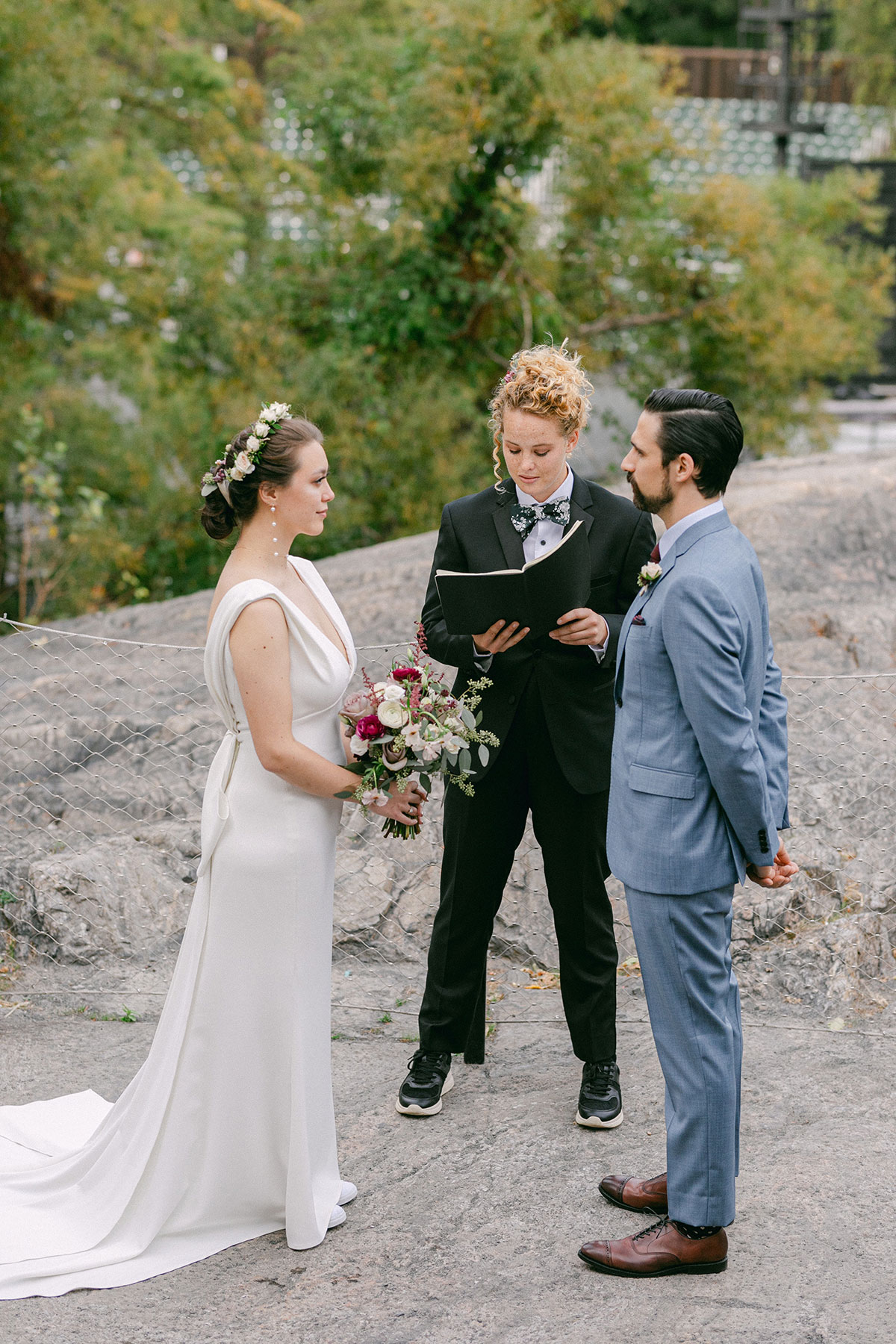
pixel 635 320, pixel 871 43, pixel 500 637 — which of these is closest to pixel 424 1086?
pixel 500 637

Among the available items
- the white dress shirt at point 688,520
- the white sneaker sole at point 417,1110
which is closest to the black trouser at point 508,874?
the white sneaker sole at point 417,1110

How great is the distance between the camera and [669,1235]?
2688mm

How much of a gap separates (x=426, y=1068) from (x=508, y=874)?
0.58 m

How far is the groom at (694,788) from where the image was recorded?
2477mm

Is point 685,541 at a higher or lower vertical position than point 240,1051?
higher

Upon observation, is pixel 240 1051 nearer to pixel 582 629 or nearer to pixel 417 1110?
pixel 417 1110

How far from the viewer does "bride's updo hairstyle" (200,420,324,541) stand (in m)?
2.76

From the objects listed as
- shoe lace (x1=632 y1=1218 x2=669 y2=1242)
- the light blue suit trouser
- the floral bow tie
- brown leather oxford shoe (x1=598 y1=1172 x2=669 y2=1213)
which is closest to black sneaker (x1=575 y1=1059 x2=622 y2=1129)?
brown leather oxford shoe (x1=598 y1=1172 x2=669 y2=1213)

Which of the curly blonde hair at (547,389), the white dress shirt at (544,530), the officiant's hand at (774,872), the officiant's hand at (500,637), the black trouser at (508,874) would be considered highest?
the curly blonde hair at (547,389)

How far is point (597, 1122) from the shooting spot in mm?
3283

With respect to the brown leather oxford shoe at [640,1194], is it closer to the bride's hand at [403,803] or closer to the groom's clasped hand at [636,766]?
the groom's clasped hand at [636,766]

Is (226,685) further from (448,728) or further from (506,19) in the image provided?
(506,19)

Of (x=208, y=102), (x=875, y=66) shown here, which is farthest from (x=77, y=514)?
(x=875, y=66)

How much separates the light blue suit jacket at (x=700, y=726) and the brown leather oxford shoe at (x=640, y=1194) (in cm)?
79
